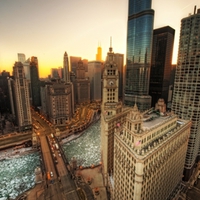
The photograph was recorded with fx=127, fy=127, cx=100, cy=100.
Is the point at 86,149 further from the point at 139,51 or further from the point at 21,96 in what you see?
the point at 139,51

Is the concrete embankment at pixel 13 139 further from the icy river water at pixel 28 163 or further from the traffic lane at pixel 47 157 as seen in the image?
the icy river water at pixel 28 163

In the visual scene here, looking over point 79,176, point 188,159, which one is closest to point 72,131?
point 79,176

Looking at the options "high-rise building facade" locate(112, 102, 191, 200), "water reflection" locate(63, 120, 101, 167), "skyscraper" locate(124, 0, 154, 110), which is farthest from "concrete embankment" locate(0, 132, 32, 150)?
"skyscraper" locate(124, 0, 154, 110)

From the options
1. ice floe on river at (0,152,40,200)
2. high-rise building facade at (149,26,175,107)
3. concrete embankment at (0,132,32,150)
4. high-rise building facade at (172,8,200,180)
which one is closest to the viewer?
high-rise building facade at (172,8,200,180)

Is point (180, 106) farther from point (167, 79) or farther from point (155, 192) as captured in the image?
point (167, 79)

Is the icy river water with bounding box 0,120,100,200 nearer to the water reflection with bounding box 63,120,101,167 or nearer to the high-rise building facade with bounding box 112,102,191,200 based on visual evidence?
the water reflection with bounding box 63,120,101,167

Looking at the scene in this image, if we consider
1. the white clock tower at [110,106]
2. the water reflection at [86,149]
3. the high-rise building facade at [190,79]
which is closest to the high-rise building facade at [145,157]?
the white clock tower at [110,106]

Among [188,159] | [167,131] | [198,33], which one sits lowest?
[188,159]
